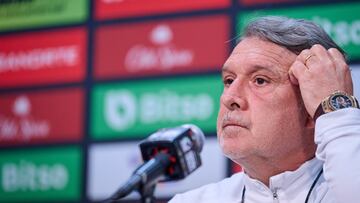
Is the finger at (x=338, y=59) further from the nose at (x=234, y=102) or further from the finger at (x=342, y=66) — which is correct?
the nose at (x=234, y=102)

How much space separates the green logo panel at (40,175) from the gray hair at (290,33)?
4.58ft

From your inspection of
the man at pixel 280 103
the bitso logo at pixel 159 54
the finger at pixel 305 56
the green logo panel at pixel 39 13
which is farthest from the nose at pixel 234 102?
the green logo panel at pixel 39 13

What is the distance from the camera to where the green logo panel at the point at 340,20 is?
2.39 meters

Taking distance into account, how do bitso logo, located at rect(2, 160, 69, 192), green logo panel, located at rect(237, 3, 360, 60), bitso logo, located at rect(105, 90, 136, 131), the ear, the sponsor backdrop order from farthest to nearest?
bitso logo, located at rect(2, 160, 69, 192), bitso logo, located at rect(105, 90, 136, 131), the sponsor backdrop, green logo panel, located at rect(237, 3, 360, 60), the ear

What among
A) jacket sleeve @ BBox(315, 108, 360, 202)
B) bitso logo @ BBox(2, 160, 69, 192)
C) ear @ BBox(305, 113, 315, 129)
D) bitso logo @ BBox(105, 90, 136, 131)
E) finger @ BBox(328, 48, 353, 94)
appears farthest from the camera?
bitso logo @ BBox(2, 160, 69, 192)

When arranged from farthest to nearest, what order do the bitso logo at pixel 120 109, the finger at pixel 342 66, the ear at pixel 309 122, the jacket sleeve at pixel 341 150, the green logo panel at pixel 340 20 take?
the bitso logo at pixel 120 109
the green logo panel at pixel 340 20
the ear at pixel 309 122
the finger at pixel 342 66
the jacket sleeve at pixel 341 150

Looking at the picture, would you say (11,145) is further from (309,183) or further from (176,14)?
(309,183)

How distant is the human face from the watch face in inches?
5.3

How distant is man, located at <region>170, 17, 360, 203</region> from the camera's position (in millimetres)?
1430

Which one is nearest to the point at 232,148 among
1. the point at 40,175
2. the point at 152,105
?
the point at 152,105

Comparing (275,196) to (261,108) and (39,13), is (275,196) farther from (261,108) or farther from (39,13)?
(39,13)

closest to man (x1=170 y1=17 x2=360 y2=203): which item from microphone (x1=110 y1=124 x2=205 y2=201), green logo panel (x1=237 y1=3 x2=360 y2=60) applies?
microphone (x1=110 y1=124 x2=205 y2=201)

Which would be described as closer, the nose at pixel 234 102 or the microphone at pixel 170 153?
the nose at pixel 234 102

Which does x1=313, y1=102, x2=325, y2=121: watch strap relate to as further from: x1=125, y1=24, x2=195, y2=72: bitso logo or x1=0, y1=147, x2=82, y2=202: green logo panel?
x1=0, y1=147, x2=82, y2=202: green logo panel
